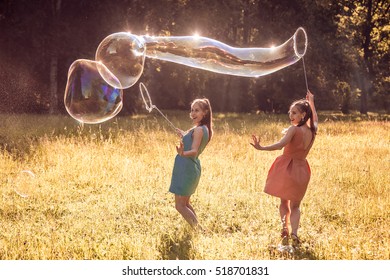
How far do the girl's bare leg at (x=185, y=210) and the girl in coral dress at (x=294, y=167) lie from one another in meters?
0.83

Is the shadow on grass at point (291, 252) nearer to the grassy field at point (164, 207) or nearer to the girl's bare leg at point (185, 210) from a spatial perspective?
the grassy field at point (164, 207)

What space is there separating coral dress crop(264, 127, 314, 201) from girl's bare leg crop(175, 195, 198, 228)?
83cm

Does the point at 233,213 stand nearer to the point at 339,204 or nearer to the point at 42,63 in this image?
the point at 339,204

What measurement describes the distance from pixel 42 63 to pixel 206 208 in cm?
1772

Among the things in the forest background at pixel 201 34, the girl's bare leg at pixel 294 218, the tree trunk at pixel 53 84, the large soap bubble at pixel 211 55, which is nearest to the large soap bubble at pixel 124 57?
the large soap bubble at pixel 211 55

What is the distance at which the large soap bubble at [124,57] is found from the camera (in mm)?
6207

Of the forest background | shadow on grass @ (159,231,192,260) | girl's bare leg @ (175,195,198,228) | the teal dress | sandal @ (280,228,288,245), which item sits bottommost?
shadow on grass @ (159,231,192,260)

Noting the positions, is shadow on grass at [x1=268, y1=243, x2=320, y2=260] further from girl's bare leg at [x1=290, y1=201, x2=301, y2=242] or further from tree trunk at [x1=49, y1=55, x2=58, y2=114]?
tree trunk at [x1=49, y1=55, x2=58, y2=114]

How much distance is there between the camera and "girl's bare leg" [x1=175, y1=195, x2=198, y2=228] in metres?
5.18

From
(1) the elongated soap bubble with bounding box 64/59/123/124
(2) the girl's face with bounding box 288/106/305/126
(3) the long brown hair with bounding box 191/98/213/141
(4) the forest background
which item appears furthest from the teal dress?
(4) the forest background

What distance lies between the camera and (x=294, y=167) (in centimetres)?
492

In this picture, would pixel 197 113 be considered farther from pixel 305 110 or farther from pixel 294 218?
pixel 294 218

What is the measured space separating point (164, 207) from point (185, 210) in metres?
0.96

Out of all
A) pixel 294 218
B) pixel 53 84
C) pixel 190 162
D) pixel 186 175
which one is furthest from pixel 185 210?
pixel 53 84
